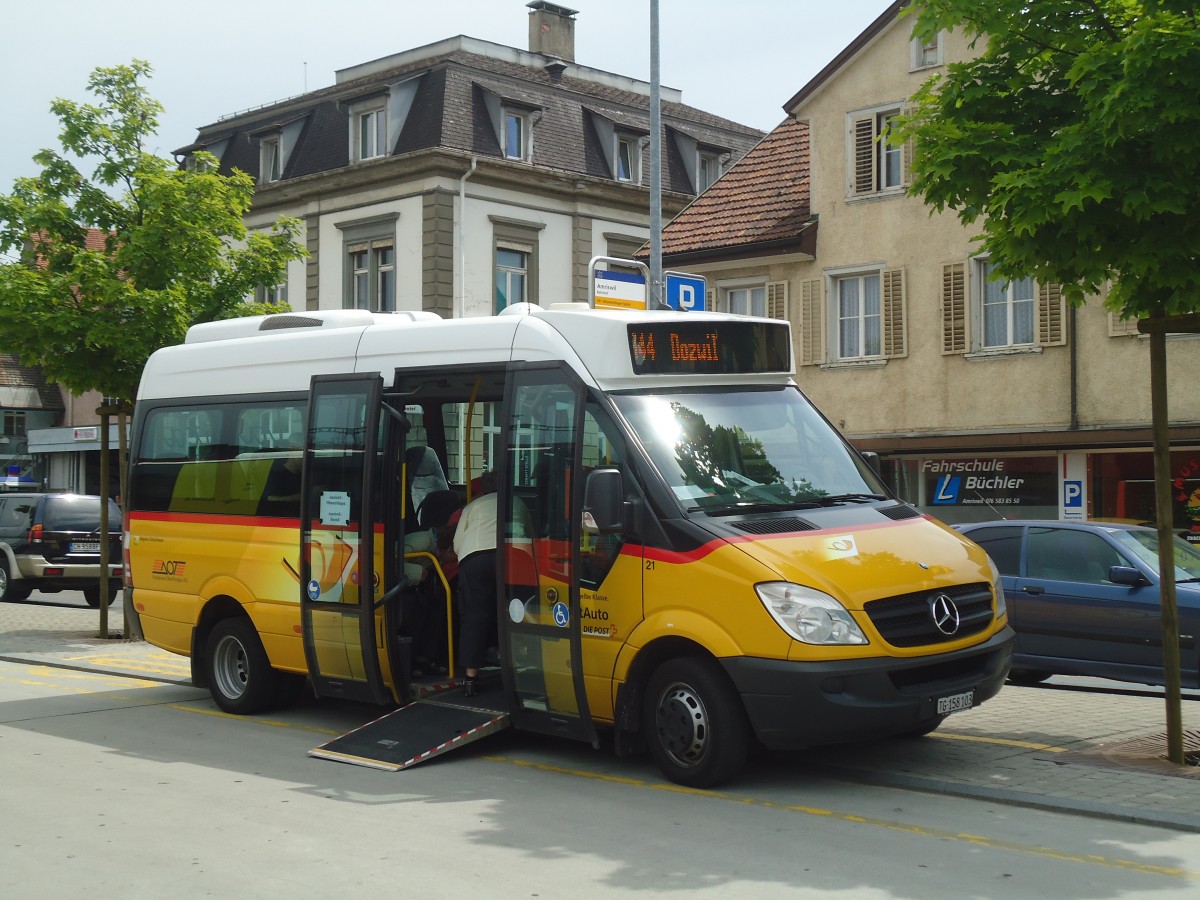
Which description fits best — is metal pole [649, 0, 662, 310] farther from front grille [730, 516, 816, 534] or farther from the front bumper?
the front bumper

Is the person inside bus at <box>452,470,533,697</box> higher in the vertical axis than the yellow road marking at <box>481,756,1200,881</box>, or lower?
higher

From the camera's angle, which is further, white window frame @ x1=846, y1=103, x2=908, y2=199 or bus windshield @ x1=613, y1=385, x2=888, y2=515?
white window frame @ x1=846, y1=103, x2=908, y2=199

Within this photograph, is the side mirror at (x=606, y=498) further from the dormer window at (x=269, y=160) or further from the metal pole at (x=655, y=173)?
the dormer window at (x=269, y=160)

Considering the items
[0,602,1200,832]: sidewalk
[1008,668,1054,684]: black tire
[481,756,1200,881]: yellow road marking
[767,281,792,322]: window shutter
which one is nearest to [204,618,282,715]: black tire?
[481,756,1200,881]: yellow road marking

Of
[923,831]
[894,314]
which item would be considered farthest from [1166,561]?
[894,314]

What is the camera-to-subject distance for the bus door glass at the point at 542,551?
8.65 meters

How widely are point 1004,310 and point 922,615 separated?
56.0 feet

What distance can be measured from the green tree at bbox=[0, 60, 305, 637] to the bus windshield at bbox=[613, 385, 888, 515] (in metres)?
10.3

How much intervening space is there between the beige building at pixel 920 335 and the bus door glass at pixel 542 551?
1453 cm

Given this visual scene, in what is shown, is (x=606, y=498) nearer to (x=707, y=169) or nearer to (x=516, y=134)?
→ (x=516, y=134)

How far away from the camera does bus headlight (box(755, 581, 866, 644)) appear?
764 cm

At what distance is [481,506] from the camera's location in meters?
9.78

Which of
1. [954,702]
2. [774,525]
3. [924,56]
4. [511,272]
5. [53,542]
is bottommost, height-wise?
[954,702]

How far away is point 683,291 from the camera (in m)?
16.5
